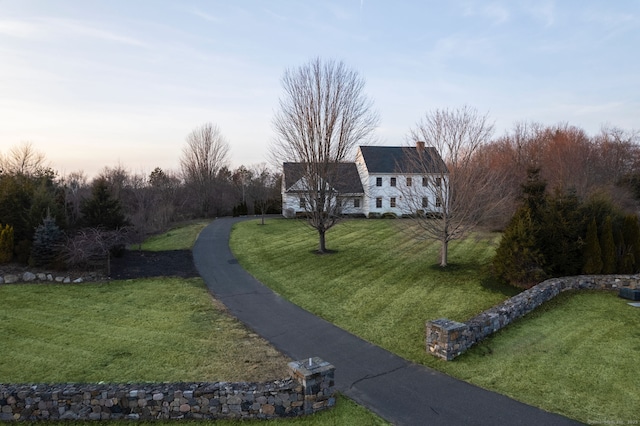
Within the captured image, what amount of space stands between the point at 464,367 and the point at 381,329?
9.27 feet

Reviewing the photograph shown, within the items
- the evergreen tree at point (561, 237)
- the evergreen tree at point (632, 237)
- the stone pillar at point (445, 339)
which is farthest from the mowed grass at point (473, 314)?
the evergreen tree at point (632, 237)

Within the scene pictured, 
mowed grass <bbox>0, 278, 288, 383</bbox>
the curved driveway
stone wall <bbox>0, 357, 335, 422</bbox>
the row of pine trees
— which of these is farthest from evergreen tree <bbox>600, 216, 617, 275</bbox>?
stone wall <bbox>0, 357, 335, 422</bbox>

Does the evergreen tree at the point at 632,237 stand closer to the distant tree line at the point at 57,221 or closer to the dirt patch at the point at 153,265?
the dirt patch at the point at 153,265

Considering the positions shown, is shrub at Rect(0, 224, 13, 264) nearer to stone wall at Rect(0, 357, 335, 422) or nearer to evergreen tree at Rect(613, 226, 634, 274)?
stone wall at Rect(0, 357, 335, 422)

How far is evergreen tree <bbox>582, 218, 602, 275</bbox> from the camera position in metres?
14.3

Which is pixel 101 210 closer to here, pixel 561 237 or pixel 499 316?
pixel 499 316

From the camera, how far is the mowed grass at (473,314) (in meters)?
7.29

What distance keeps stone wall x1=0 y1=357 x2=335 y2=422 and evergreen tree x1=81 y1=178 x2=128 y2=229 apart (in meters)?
14.9

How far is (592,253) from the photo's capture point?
14.4 metres

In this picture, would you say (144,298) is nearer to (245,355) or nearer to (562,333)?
(245,355)

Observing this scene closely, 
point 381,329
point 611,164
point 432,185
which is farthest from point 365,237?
point 611,164

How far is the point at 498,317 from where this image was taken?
10.1 metres

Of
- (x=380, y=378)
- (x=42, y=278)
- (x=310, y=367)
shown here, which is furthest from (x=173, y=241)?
(x=310, y=367)

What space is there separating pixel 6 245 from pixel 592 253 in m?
24.4
